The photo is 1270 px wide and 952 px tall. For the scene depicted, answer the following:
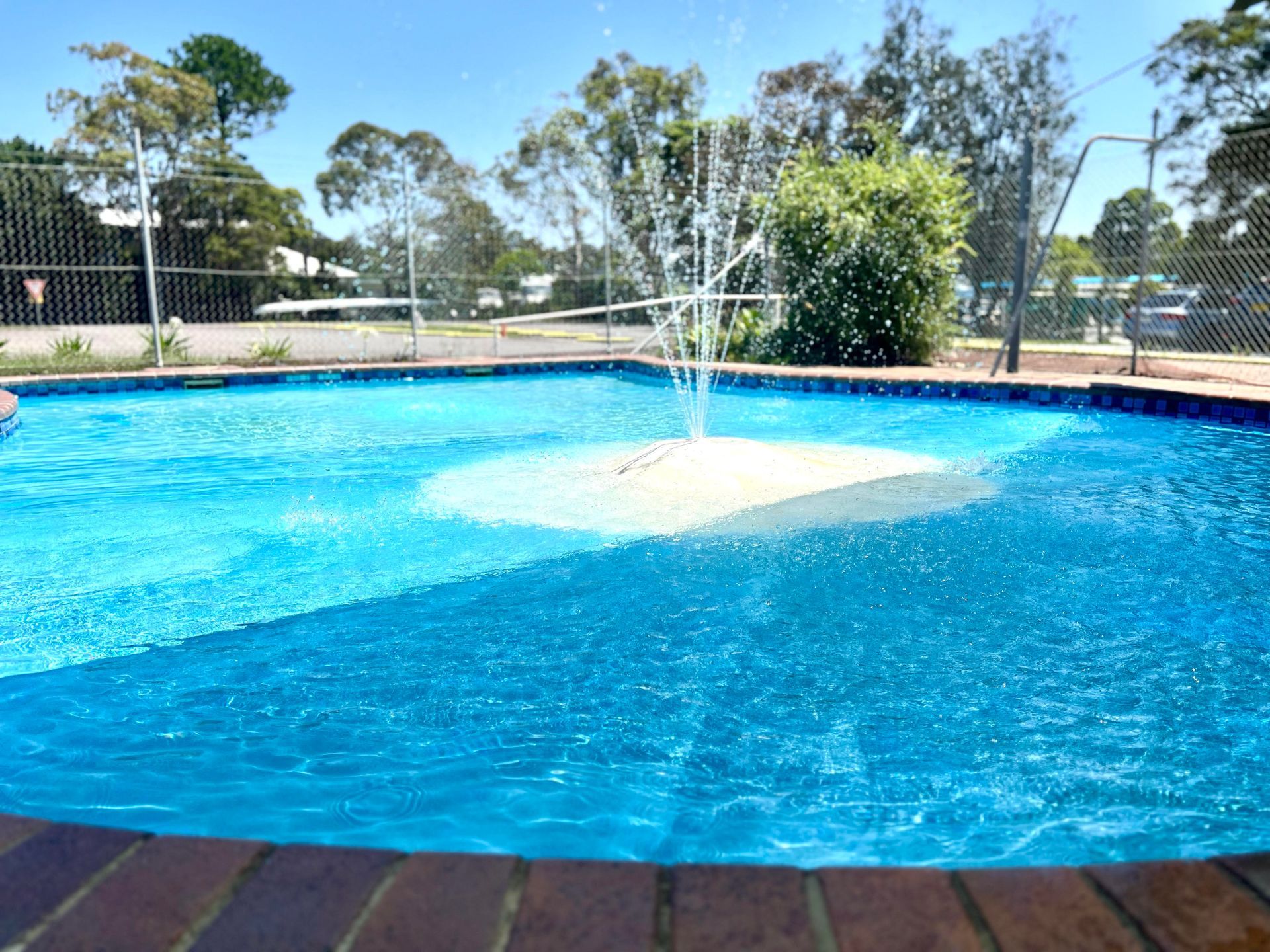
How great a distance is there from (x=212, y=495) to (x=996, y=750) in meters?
4.57

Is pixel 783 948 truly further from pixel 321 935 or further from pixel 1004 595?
pixel 1004 595

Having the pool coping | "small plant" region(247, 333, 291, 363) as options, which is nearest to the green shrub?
"small plant" region(247, 333, 291, 363)

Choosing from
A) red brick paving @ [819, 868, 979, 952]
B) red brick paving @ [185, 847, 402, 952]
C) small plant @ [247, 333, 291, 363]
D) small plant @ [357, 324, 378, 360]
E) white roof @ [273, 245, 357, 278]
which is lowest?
red brick paving @ [819, 868, 979, 952]

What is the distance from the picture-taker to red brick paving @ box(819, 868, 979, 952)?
1138 mm

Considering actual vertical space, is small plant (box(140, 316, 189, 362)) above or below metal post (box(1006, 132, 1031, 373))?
below

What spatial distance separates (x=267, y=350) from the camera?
1221 centimetres

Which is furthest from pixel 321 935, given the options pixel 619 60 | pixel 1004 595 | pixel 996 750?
pixel 619 60

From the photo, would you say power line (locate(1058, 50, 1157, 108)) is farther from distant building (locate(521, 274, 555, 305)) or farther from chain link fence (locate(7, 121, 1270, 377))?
distant building (locate(521, 274, 555, 305))

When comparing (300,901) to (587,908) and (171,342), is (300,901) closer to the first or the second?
(587,908)

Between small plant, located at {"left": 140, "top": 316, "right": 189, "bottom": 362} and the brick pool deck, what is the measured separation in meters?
11.8

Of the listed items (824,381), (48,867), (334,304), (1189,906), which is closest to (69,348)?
(334,304)

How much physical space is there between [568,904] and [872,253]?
36.5 feet

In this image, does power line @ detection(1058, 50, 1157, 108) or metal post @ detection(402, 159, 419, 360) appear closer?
power line @ detection(1058, 50, 1157, 108)

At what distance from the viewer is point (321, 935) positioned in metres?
1.15
